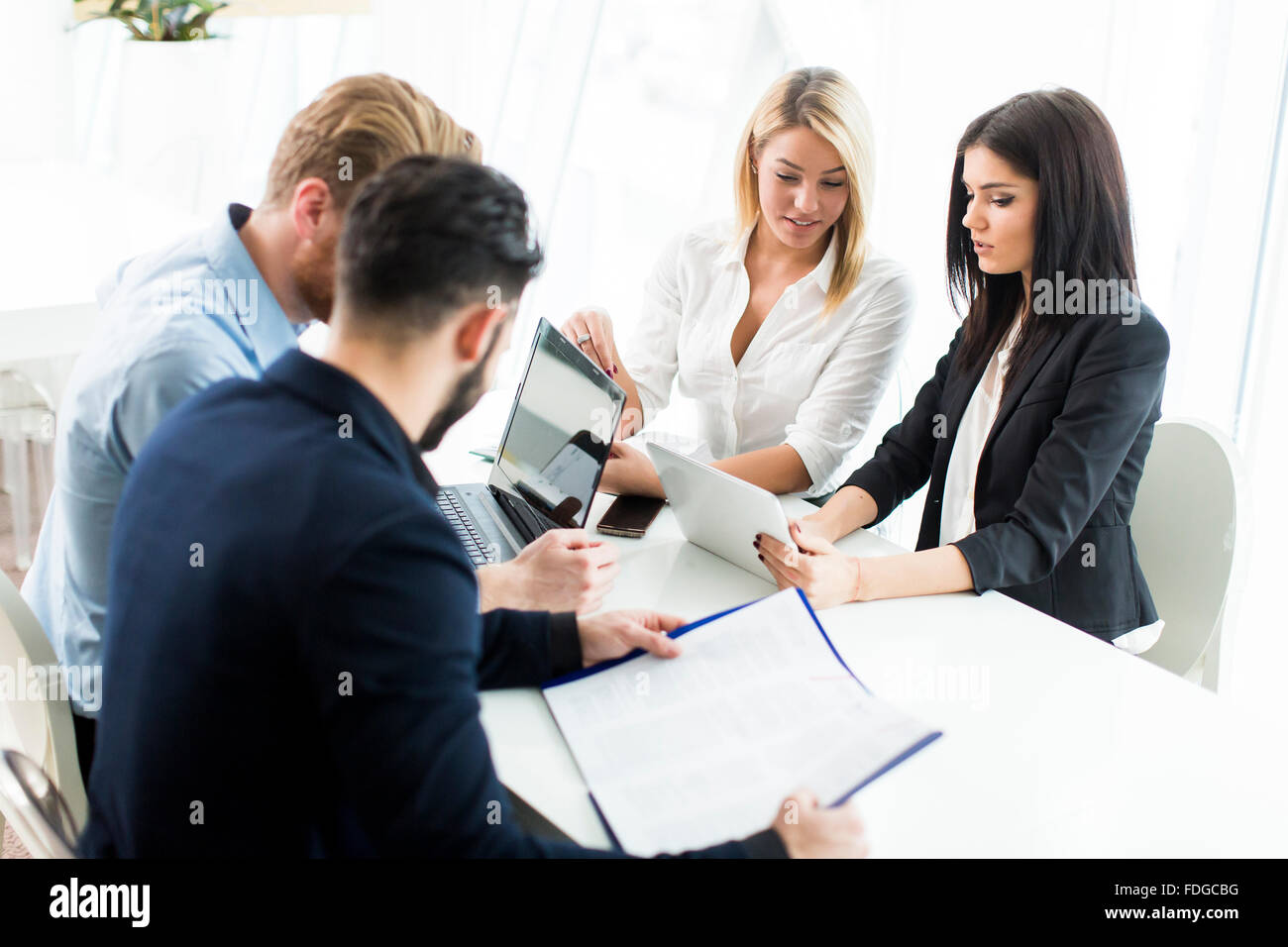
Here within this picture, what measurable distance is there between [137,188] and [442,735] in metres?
3.71

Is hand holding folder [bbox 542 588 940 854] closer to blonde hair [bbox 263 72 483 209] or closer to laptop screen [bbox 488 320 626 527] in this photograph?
laptop screen [bbox 488 320 626 527]

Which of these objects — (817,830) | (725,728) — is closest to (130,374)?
(725,728)

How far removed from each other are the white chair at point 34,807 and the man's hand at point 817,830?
0.64 metres

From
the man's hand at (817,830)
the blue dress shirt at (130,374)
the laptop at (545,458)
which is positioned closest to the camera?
the man's hand at (817,830)

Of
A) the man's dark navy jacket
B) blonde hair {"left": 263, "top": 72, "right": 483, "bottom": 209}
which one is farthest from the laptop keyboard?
the man's dark navy jacket

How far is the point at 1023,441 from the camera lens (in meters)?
1.71

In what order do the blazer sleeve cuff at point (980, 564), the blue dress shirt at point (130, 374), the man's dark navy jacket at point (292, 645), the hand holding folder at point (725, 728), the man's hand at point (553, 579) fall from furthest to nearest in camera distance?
the blazer sleeve cuff at point (980, 564) → the man's hand at point (553, 579) → the blue dress shirt at point (130, 374) → the hand holding folder at point (725, 728) → the man's dark navy jacket at point (292, 645)

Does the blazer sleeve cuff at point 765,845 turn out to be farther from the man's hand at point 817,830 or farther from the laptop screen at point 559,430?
the laptop screen at point 559,430

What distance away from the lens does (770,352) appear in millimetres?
2244

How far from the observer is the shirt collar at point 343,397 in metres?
0.90

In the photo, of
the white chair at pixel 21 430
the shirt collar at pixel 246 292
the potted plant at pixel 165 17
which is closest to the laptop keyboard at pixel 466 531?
the shirt collar at pixel 246 292

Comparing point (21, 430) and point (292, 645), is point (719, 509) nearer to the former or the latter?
point (292, 645)

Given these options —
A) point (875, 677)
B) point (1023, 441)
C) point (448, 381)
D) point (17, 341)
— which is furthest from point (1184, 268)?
point (17, 341)
